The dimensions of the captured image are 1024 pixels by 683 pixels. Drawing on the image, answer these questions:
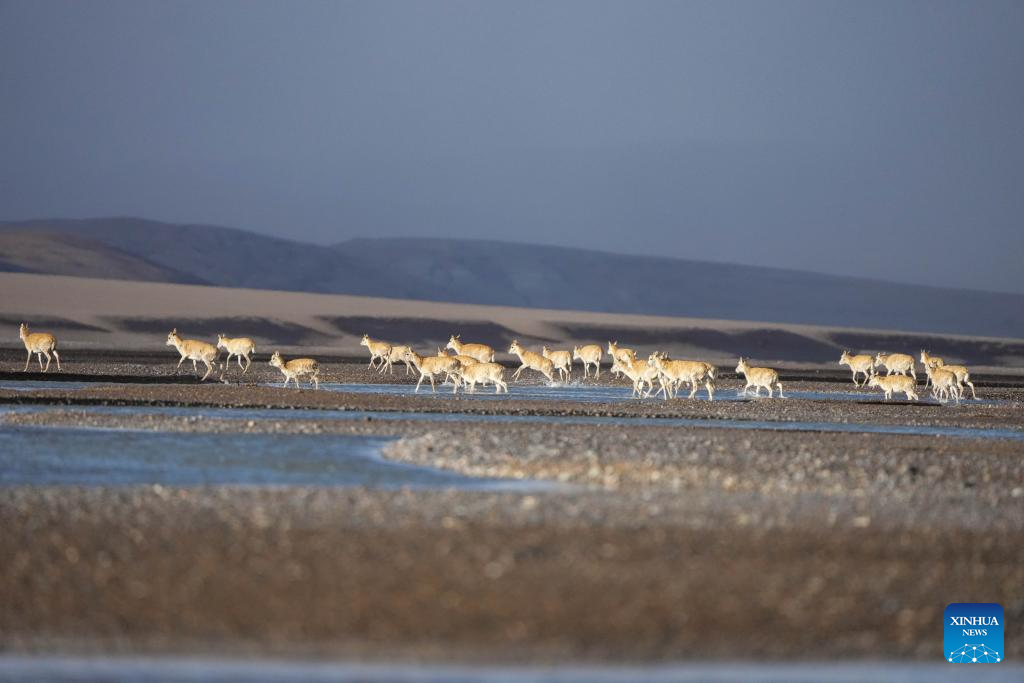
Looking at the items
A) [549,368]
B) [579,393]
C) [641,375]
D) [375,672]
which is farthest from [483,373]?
[375,672]

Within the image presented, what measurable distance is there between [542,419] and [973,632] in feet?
56.5

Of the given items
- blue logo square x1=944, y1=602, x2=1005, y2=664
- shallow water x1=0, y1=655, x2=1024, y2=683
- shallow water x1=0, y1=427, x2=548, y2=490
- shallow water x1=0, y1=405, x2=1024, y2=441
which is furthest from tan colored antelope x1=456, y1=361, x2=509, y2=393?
shallow water x1=0, y1=655, x2=1024, y2=683

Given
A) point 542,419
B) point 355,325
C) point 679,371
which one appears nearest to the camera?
point 542,419

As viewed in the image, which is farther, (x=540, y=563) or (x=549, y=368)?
(x=549, y=368)

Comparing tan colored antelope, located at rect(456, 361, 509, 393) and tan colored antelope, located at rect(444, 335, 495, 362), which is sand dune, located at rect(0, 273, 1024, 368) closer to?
tan colored antelope, located at rect(444, 335, 495, 362)

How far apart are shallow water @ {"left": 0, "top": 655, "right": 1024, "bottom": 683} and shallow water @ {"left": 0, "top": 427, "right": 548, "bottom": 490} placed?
716 centimetres

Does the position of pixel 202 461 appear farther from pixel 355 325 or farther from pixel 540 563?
pixel 355 325

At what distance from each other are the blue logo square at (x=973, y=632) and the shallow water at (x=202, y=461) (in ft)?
21.9

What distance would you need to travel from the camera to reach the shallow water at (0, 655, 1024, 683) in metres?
9.48

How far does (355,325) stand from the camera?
89500 millimetres

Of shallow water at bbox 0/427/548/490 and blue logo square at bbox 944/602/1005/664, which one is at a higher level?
shallow water at bbox 0/427/548/490

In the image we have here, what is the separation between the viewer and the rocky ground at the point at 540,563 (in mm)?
10336

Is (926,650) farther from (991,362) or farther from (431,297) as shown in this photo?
(431,297)

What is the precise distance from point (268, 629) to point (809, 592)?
13.1 ft
